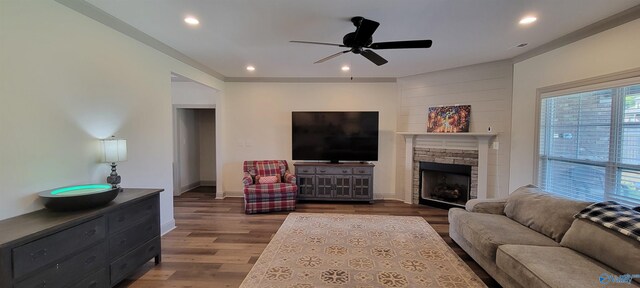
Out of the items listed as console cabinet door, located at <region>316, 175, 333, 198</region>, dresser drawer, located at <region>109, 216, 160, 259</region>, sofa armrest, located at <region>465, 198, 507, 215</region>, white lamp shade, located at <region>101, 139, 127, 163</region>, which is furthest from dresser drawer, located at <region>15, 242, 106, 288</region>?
sofa armrest, located at <region>465, 198, 507, 215</region>

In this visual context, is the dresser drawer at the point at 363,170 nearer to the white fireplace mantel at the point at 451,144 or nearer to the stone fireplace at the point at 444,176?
the white fireplace mantel at the point at 451,144

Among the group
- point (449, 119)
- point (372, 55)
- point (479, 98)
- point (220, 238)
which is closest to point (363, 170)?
point (449, 119)

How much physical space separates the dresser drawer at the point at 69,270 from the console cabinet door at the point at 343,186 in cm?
369

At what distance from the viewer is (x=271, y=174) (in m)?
5.09

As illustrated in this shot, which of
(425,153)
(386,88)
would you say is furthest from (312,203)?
(386,88)

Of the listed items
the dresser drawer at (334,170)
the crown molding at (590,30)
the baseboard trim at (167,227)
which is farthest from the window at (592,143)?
the baseboard trim at (167,227)

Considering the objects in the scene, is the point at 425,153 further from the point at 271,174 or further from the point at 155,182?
the point at 155,182

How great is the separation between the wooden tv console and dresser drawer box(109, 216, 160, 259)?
9.21ft

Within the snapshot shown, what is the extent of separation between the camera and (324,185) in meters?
5.05

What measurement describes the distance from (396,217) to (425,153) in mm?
1556

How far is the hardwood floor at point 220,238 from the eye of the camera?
8.01 ft

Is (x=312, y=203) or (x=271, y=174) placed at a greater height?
(x=271, y=174)

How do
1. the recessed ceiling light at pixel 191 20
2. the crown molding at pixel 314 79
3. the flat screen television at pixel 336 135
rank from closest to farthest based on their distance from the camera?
1. the recessed ceiling light at pixel 191 20
2. the flat screen television at pixel 336 135
3. the crown molding at pixel 314 79

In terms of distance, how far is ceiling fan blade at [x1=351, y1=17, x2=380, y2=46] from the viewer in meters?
2.29
